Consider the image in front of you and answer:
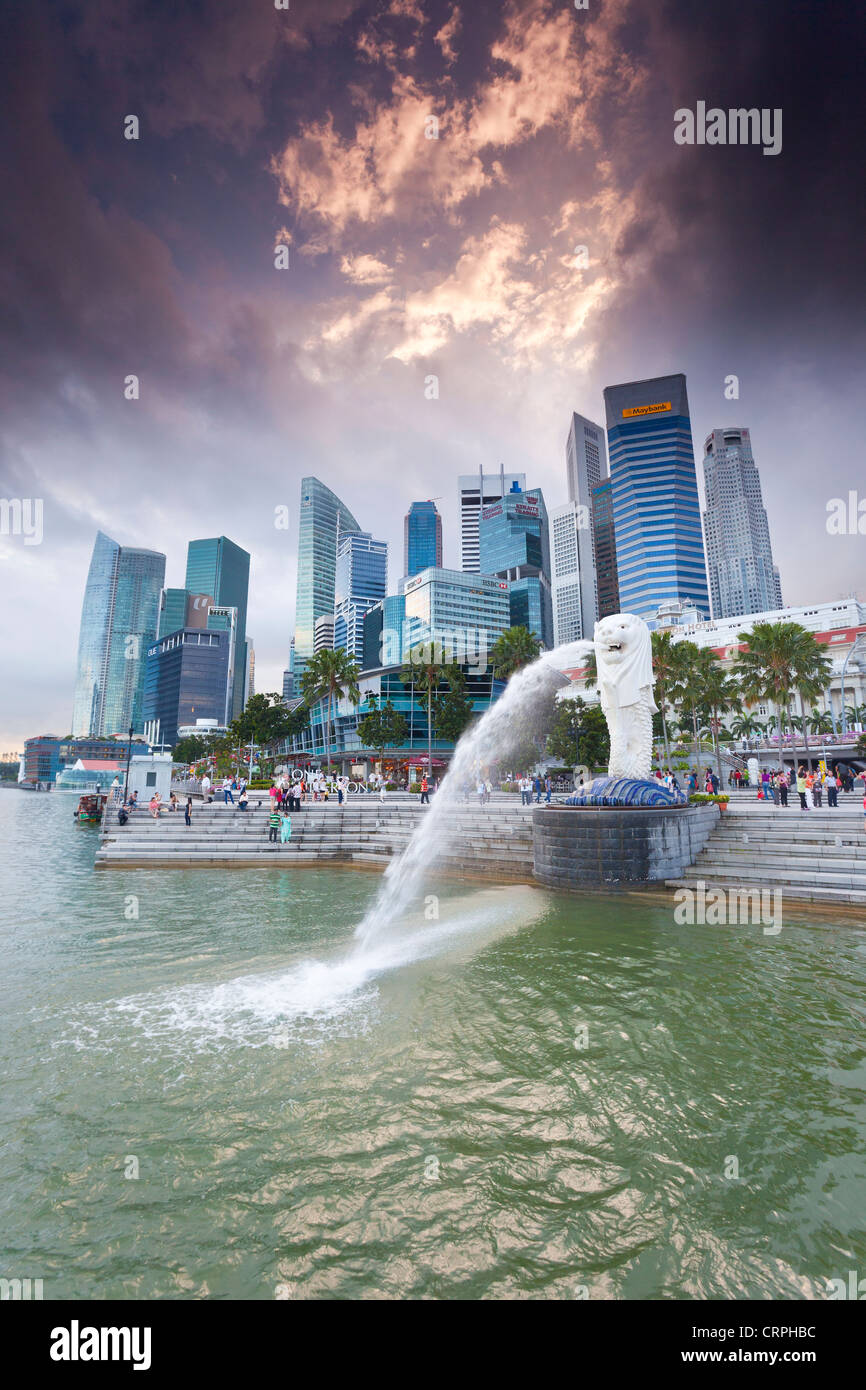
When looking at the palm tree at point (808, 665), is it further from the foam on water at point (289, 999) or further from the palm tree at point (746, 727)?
the palm tree at point (746, 727)

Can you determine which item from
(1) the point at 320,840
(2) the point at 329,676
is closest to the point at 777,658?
(1) the point at 320,840

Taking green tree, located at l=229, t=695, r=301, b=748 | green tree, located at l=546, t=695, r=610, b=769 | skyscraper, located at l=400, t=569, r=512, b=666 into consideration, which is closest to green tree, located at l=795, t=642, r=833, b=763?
green tree, located at l=546, t=695, r=610, b=769

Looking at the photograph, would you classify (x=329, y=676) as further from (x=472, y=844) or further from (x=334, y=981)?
(x=334, y=981)

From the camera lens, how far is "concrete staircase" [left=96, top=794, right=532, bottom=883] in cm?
2245

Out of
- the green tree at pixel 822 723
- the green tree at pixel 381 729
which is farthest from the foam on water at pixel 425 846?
the green tree at pixel 822 723

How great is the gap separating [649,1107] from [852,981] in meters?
6.22

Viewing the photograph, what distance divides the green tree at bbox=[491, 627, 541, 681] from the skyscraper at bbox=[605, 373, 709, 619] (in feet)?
379

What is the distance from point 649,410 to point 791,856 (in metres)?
206

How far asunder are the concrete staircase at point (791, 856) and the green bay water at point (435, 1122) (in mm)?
4391

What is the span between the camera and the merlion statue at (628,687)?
66.1 feet

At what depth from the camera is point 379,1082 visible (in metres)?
6.67

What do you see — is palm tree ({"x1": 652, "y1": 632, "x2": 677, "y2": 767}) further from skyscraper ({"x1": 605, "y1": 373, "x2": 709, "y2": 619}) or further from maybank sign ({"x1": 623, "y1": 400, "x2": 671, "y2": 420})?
maybank sign ({"x1": 623, "y1": 400, "x2": 671, "y2": 420})

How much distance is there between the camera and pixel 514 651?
58531mm

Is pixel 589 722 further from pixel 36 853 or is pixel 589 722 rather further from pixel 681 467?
pixel 681 467
